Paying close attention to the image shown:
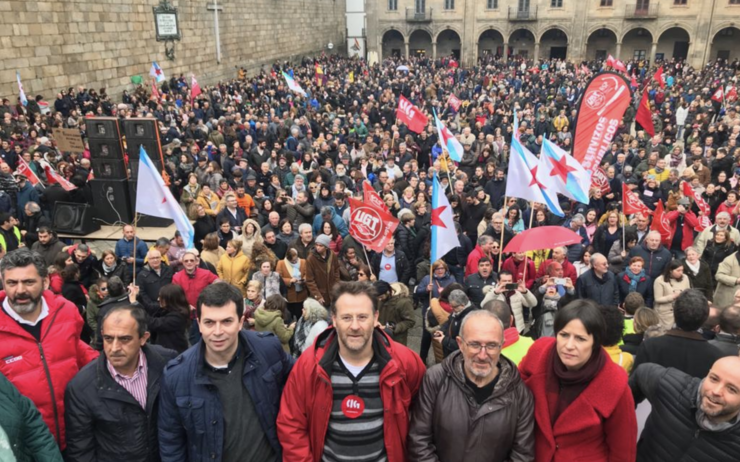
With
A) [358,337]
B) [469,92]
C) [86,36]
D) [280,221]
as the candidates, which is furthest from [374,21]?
[358,337]

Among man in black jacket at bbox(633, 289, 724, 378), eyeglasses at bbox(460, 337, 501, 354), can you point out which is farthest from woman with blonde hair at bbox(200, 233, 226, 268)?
man in black jacket at bbox(633, 289, 724, 378)

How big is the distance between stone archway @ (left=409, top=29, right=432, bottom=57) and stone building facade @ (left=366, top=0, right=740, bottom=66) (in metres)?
0.07

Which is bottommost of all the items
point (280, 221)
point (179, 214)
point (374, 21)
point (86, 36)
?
point (280, 221)

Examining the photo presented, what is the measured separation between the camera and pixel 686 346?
3.32 meters

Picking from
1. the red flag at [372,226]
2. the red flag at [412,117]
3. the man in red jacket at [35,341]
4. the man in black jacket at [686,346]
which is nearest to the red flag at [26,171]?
the red flag at [372,226]

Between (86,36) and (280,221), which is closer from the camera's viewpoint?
(280,221)

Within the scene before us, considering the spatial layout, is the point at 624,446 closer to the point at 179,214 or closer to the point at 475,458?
the point at 475,458

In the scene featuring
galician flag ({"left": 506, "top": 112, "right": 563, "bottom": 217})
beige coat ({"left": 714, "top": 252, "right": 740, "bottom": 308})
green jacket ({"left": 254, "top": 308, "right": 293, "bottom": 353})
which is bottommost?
beige coat ({"left": 714, "top": 252, "right": 740, "bottom": 308})

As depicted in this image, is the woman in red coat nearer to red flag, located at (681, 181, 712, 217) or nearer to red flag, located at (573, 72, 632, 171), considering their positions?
red flag, located at (573, 72, 632, 171)

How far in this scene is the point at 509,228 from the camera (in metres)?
7.57

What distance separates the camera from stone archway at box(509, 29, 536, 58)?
44875 millimetres

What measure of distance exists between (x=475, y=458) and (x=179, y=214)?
419cm

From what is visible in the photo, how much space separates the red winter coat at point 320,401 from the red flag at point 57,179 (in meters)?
8.39

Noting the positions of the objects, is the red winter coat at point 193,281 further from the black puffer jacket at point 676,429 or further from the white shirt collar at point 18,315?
the black puffer jacket at point 676,429
